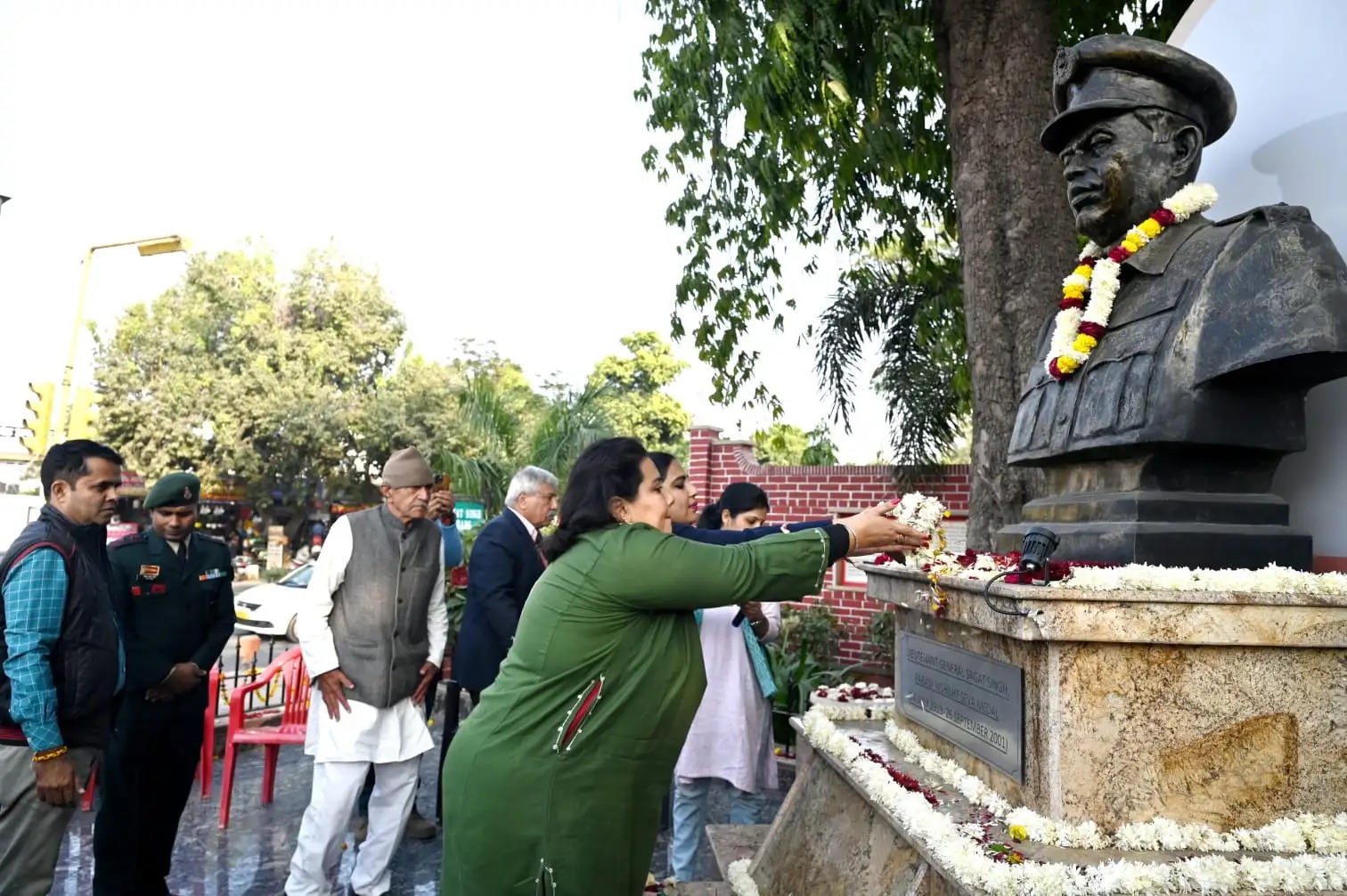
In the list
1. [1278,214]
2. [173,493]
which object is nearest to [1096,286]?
[1278,214]

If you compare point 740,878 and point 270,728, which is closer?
point 740,878

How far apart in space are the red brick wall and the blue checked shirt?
280 inches

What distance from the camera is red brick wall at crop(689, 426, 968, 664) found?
8.86 m

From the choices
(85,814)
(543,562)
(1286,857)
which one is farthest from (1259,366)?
(85,814)

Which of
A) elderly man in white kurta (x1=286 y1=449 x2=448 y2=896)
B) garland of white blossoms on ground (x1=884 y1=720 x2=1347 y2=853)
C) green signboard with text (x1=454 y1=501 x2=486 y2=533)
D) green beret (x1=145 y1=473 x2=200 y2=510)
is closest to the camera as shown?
garland of white blossoms on ground (x1=884 y1=720 x2=1347 y2=853)

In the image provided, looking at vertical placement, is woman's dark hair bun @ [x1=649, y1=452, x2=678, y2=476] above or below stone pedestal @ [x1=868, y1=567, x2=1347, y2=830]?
above

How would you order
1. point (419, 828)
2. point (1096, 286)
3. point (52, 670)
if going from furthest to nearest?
point (419, 828)
point (52, 670)
point (1096, 286)

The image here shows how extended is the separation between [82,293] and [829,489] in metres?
8.76

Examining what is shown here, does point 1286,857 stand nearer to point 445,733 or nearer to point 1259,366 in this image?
point 1259,366

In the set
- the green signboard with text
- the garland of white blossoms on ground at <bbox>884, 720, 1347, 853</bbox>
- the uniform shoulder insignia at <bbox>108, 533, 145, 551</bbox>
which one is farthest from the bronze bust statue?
the green signboard with text

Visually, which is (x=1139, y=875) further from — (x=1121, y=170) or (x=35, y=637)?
(x=35, y=637)

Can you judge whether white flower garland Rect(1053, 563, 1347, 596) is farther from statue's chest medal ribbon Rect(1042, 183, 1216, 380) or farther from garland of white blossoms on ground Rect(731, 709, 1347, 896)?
statue's chest medal ribbon Rect(1042, 183, 1216, 380)

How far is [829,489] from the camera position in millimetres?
9531

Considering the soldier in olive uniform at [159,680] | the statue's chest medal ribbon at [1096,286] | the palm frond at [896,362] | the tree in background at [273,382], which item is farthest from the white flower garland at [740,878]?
the tree in background at [273,382]
